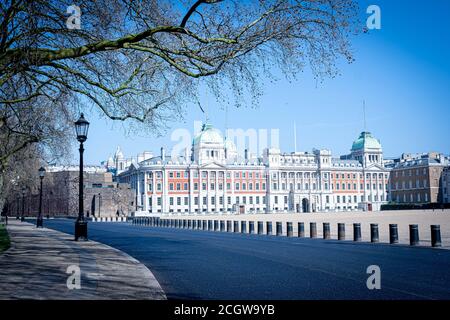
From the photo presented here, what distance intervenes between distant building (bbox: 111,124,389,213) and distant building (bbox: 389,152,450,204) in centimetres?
532

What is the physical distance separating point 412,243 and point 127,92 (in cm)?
1212

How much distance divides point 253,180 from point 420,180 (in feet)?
137

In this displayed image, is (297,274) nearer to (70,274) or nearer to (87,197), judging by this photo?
(70,274)

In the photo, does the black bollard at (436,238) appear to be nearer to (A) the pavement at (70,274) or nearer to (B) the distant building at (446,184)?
(A) the pavement at (70,274)

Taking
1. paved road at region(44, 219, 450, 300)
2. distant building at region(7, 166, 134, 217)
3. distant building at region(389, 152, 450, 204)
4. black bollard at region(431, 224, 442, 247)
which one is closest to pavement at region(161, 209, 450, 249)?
black bollard at region(431, 224, 442, 247)

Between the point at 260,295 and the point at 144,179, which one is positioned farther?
the point at 144,179

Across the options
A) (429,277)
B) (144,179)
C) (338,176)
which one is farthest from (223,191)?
(429,277)

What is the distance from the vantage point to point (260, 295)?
829 centimetres

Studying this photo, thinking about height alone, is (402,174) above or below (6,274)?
above

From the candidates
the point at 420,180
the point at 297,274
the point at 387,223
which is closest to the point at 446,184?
the point at 420,180

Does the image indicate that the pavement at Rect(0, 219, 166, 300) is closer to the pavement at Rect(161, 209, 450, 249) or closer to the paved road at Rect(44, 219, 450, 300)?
the paved road at Rect(44, 219, 450, 300)

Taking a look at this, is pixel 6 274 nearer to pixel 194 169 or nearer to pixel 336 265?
pixel 336 265

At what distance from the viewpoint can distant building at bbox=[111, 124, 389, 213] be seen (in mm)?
123750

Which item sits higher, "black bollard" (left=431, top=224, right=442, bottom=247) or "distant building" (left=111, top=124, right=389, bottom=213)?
"distant building" (left=111, top=124, right=389, bottom=213)
